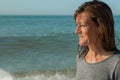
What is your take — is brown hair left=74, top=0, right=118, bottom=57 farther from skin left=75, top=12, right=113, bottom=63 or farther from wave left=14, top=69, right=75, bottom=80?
wave left=14, top=69, right=75, bottom=80

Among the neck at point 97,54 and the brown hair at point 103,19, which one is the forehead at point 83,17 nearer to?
the brown hair at point 103,19

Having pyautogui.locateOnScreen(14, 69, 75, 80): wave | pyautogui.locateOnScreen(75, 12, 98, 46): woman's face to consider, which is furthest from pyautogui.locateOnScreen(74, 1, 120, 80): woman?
pyautogui.locateOnScreen(14, 69, 75, 80): wave

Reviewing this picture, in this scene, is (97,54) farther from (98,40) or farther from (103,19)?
(103,19)

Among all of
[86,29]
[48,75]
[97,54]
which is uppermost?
[86,29]

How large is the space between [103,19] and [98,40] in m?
0.12

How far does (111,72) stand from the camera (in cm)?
205

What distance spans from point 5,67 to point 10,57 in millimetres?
1418

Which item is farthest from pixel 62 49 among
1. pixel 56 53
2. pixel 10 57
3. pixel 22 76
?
pixel 22 76

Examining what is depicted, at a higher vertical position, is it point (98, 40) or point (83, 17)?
point (83, 17)

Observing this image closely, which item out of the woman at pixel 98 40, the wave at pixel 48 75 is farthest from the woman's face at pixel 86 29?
the wave at pixel 48 75

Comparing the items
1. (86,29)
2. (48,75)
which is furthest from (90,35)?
(48,75)

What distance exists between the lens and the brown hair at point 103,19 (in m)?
2.07

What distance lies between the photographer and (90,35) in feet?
6.92

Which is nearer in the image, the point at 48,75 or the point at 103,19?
the point at 103,19
